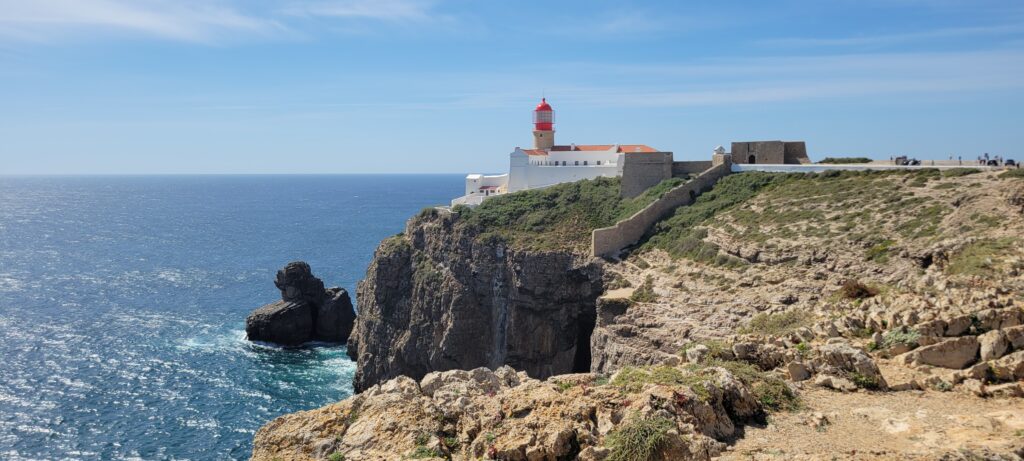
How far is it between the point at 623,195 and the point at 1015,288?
3109cm

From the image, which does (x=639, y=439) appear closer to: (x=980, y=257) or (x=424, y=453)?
(x=424, y=453)

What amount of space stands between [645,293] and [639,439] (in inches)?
1011

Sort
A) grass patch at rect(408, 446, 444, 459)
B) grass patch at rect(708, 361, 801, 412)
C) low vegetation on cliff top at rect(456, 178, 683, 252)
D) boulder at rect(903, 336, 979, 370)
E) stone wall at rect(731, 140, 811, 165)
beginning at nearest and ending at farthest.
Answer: grass patch at rect(408, 446, 444, 459) → grass patch at rect(708, 361, 801, 412) → boulder at rect(903, 336, 979, 370) → low vegetation on cliff top at rect(456, 178, 683, 252) → stone wall at rect(731, 140, 811, 165)

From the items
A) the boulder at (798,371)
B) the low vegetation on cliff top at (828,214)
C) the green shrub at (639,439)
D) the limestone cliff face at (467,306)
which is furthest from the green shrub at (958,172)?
the green shrub at (639,439)

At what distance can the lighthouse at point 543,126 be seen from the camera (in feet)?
204

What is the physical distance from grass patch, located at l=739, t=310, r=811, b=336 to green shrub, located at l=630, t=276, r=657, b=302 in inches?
322

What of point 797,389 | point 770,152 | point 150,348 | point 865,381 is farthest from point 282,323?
point 865,381

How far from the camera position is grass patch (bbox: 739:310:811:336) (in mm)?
23617

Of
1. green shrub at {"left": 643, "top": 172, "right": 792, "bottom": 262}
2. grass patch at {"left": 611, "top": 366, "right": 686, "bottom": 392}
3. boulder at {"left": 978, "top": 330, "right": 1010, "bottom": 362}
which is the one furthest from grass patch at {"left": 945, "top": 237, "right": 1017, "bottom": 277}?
grass patch at {"left": 611, "top": 366, "right": 686, "bottom": 392}

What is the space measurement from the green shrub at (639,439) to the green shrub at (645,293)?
24.4 metres

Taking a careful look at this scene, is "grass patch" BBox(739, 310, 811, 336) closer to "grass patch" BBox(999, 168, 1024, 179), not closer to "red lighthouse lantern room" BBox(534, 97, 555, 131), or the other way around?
"grass patch" BBox(999, 168, 1024, 179)

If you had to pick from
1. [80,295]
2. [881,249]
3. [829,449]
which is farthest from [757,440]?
[80,295]

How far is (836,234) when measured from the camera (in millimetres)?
33781

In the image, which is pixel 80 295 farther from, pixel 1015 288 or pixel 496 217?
pixel 1015 288
